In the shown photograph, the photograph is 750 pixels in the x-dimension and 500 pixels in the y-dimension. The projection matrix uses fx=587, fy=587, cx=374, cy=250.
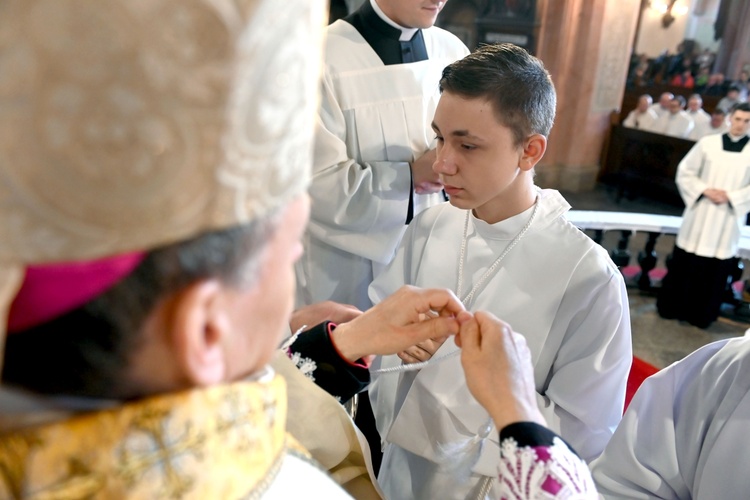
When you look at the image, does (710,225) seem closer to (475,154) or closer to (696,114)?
(475,154)

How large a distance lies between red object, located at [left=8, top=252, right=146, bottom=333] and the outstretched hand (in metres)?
0.87

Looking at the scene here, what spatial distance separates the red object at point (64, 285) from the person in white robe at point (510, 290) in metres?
1.24

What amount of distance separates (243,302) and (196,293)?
7cm

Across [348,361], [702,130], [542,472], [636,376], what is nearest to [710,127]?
[702,130]

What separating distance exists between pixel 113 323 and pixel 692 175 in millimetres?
6248

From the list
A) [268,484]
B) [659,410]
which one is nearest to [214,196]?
[268,484]

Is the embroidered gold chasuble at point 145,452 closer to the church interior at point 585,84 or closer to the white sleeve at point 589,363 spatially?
the white sleeve at point 589,363

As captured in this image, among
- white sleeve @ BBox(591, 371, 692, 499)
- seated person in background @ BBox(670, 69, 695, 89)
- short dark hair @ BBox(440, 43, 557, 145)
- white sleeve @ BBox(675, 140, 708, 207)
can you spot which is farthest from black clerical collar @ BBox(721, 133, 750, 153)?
seated person in background @ BBox(670, 69, 695, 89)

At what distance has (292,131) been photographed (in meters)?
0.59

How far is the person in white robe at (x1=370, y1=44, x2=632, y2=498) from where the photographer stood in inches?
66.6

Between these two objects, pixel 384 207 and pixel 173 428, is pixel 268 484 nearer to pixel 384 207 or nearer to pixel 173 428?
pixel 173 428

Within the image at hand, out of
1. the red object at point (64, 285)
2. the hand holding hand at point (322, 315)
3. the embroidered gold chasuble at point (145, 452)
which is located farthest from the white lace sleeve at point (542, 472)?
the hand holding hand at point (322, 315)

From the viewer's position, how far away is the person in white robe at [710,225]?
211 inches

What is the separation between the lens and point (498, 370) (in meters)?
1.10
